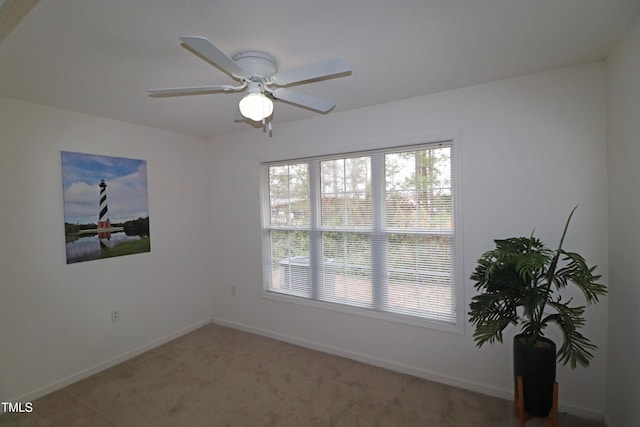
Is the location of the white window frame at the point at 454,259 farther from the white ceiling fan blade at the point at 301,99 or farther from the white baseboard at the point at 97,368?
the white baseboard at the point at 97,368

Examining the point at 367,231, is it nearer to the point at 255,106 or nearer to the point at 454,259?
the point at 454,259

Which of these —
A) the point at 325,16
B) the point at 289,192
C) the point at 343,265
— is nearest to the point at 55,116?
the point at 289,192

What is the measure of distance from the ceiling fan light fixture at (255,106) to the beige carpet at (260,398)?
210cm

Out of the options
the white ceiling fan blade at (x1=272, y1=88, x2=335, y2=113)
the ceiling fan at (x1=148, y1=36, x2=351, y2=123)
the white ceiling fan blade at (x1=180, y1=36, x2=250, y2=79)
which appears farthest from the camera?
the white ceiling fan blade at (x1=272, y1=88, x2=335, y2=113)

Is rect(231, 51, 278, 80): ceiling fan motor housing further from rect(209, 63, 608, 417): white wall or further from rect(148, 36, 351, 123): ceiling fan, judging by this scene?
rect(209, 63, 608, 417): white wall

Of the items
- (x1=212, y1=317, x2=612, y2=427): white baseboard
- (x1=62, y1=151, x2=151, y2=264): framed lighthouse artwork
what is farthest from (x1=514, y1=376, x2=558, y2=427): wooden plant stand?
(x1=62, y1=151, x2=151, y2=264): framed lighthouse artwork

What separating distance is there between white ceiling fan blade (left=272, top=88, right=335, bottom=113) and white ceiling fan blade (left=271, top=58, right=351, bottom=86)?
3.7 inches

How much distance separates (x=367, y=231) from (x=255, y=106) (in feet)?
5.83

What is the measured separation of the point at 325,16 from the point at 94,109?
241 cm

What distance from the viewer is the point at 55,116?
106 inches

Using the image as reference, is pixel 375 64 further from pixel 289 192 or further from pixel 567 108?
pixel 289 192

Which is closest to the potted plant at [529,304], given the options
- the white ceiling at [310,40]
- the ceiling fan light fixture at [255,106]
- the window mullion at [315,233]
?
the white ceiling at [310,40]

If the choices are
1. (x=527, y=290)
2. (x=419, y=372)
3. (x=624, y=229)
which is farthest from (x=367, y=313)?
(x=624, y=229)

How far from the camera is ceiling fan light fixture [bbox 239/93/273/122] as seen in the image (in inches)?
61.7
